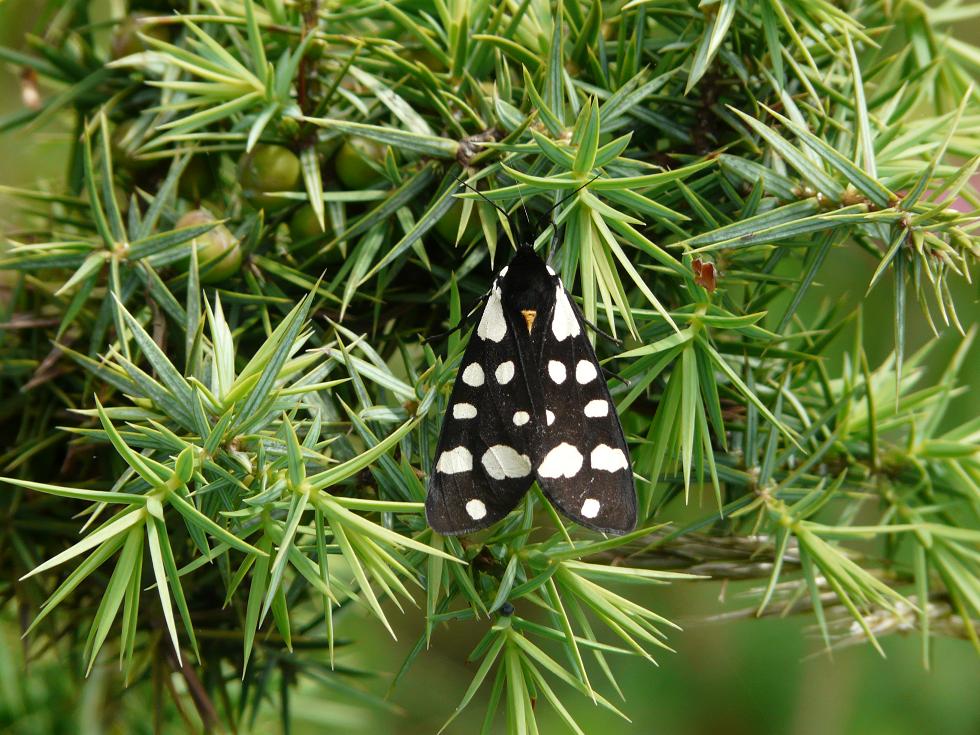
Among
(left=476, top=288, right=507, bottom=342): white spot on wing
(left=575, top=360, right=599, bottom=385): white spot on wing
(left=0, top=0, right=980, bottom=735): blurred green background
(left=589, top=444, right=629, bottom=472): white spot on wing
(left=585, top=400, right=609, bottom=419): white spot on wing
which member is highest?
(left=476, top=288, right=507, bottom=342): white spot on wing

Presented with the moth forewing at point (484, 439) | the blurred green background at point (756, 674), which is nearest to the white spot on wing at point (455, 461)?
the moth forewing at point (484, 439)

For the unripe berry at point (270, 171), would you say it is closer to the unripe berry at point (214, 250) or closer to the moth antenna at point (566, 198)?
the unripe berry at point (214, 250)

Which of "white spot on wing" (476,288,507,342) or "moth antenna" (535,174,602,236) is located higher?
"moth antenna" (535,174,602,236)

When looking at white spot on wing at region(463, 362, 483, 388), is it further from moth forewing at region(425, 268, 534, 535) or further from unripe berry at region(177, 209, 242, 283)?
unripe berry at region(177, 209, 242, 283)

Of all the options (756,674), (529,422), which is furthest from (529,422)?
(756,674)

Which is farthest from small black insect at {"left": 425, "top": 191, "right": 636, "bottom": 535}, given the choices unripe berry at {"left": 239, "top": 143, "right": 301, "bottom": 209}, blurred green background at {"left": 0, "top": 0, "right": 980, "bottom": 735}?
blurred green background at {"left": 0, "top": 0, "right": 980, "bottom": 735}

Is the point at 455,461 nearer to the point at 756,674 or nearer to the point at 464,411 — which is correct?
the point at 464,411
